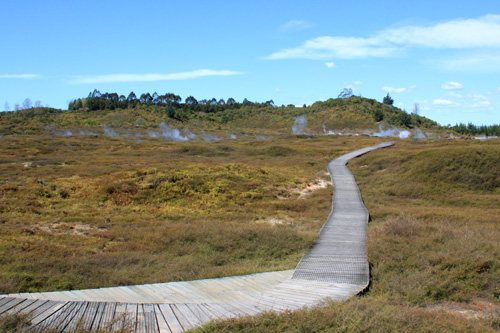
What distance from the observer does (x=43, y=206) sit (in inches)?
618

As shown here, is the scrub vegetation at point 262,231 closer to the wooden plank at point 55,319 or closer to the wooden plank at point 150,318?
the wooden plank at point 55,319

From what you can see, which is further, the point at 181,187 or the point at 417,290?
the point at 181,187

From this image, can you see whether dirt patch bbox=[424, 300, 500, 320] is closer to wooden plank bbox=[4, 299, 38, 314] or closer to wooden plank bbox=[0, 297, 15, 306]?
wooden plank bbox=[4, 299, 38, 314]

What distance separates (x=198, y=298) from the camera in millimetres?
7148

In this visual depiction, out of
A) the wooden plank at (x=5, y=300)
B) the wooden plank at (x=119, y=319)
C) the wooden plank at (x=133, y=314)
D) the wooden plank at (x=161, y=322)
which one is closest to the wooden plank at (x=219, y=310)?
the wooden plank at (x=161, y=322)

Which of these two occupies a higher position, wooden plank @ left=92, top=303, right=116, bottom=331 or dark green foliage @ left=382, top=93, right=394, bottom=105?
dark green foliage @ left=382, top=93, right=394, bottom=105

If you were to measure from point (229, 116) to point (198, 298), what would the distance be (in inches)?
4487

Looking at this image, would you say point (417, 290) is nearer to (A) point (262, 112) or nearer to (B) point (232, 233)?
(B) point (232, 233)

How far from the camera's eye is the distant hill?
95.4 metres

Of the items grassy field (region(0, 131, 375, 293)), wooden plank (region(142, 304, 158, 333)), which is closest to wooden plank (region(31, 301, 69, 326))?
wooden plank (region(142, 304, 158, 333))

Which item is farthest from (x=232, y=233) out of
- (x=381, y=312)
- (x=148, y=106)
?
(x=148, y=106)

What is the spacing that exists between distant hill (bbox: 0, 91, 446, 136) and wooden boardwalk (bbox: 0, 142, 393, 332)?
3087 inches

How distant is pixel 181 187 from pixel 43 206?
5.71 m

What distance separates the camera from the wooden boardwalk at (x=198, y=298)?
5703 mm
